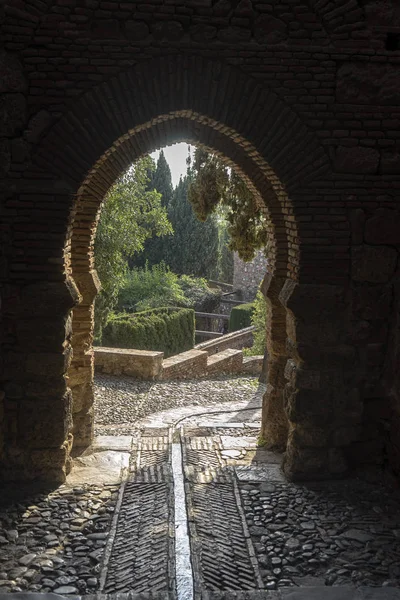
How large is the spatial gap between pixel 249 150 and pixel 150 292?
14.9m

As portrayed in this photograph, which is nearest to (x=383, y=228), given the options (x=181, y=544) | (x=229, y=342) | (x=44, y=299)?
(x=44, y=299)

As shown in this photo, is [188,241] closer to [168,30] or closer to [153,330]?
[153,330]

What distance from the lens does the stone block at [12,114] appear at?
16.5 ft

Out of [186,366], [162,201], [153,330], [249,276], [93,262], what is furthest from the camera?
[162,201]

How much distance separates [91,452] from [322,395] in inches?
105

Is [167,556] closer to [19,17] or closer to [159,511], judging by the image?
[159,511]

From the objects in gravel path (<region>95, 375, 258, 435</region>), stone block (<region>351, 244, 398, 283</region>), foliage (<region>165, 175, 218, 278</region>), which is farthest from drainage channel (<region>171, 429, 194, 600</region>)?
foliage (<region>165, 175, 218, 278</region>)

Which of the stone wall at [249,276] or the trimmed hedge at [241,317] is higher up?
the stone wall at [249,276]

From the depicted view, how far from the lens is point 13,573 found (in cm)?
427

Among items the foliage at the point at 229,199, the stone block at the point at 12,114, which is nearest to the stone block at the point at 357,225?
the stone block at the point at 12,114

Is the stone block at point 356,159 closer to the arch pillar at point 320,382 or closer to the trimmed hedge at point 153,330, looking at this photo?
the arch pillar at point 320,382

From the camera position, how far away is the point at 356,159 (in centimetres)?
532

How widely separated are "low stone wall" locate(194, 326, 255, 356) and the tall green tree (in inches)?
365

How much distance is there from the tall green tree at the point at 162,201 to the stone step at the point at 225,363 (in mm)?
13615
